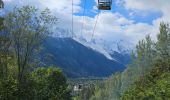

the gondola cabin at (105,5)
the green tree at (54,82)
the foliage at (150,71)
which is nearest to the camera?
the gondola cabin at (105,5)

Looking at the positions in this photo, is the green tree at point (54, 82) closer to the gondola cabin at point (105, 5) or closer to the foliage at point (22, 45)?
the foliage at point (22, 45)

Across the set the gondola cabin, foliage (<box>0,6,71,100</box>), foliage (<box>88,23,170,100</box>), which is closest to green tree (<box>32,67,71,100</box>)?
foliage (<box>88,23,170,100</box>)

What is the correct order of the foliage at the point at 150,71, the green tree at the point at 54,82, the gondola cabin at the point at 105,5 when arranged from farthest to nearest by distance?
1. the green tree at the point at 54,82
2. the foliage at the point at 150,71
3. the gondola cabin at the point at 105,5

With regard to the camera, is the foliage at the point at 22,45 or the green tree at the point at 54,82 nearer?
the foliage at the point at 22,45

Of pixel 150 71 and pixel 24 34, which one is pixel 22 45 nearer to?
pixel 24 34

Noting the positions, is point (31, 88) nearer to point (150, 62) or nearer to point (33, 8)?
point (33, 8)

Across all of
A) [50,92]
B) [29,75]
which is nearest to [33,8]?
[29,75]

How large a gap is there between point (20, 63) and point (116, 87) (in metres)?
108

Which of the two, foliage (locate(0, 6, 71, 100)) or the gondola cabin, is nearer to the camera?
the gondola cabin

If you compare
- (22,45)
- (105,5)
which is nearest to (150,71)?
(22,45)

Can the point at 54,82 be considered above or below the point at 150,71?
below

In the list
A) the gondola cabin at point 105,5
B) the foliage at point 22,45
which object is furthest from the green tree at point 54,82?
the gondola cabin at point 105,5

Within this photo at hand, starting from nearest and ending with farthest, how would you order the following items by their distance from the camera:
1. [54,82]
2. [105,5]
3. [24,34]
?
[105,5] → [24,34] → [54,82]

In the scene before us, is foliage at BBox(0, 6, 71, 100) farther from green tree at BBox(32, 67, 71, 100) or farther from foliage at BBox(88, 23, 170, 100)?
green tree at BBox(32, 67, 71, 100)
